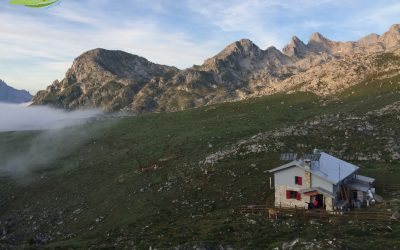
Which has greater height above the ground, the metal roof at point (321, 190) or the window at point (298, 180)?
the window at point (298, 180)

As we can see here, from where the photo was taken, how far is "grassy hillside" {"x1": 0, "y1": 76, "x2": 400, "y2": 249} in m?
41.3

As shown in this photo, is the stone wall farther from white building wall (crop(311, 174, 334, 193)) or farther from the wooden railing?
white building wall (crop(311, 174, 334, 193))

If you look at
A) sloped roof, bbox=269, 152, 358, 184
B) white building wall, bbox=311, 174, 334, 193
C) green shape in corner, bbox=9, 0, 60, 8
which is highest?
green shape in corner, bbox=9, 0, 60, 8

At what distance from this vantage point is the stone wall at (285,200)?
162ft

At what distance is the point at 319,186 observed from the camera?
48.1 meters

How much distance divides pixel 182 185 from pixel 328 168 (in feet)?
79.8

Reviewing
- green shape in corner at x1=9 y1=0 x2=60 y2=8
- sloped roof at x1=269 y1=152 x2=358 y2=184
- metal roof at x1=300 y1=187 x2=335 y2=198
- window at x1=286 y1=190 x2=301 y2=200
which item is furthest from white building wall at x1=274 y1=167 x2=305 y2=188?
green shape in corner at x1=9 y1=0 x2=60 y2=8

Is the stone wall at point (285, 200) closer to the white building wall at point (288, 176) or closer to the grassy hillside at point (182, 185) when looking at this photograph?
the white building wall at point (288, 176)

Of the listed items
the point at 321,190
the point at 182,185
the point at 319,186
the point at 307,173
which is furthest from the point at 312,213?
the point at 182,185

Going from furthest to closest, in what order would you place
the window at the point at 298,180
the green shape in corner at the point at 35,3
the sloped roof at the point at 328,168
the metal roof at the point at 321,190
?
the window at the point at 298,180
the sloped roof at the point at 328,168
the metal roof at the point at 321,190
the green shape in corner at the point at 35,3

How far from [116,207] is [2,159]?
69.4m

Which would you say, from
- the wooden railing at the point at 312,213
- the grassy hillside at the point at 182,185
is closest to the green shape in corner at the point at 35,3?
the grassy hillside at the point at 182,185

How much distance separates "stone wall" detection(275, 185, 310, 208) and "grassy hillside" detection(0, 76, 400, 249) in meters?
2.50

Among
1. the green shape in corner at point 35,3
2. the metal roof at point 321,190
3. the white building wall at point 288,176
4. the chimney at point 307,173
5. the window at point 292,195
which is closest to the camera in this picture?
the green shape in corner at point 35,3
